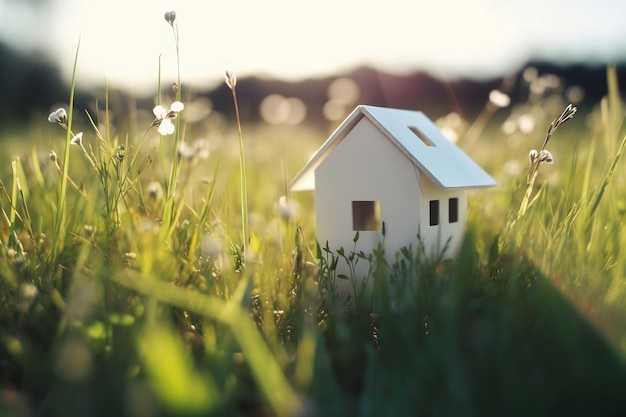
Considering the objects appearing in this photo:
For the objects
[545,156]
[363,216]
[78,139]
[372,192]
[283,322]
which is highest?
[78,139]

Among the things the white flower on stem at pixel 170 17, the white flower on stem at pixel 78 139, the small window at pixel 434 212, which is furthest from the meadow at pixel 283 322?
the small window at pixel 434 212

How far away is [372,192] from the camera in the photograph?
2.79 meters

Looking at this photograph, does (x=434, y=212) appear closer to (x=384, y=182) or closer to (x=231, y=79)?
(x=384, y=182)

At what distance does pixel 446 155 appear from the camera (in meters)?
3.04

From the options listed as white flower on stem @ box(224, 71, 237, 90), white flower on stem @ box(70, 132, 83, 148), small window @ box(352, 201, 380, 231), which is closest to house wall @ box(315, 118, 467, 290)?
small window @ box(352, 201, 380, 231)

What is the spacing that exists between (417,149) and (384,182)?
0.18m

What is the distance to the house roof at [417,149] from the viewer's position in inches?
106

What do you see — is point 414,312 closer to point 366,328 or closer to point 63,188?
point 366,328

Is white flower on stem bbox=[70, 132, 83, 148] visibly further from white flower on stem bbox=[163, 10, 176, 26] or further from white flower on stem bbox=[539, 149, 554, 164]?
white flower on stem bbox=[539, 149, 554, 164]

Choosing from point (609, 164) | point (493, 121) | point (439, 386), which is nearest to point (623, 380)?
point (439, 386)

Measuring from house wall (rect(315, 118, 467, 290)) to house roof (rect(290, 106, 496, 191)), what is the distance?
4 centimetres

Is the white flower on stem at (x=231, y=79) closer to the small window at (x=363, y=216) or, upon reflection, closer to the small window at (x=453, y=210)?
the small window at (x=363, y=216)

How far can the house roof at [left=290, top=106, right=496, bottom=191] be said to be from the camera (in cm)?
269

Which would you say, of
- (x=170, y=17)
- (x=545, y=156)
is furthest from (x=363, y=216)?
(x=170, y=17)
